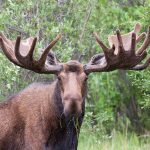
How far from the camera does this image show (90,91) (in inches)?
730

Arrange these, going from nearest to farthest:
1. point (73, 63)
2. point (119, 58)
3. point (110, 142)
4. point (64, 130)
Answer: point (73, 63)
point (64, 130)
point (119, 58)
point (110, 142)

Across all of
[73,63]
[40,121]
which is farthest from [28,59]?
[40,121]

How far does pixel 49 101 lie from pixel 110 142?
3.71 metres

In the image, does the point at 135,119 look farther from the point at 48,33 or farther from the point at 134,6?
the point at 48,33

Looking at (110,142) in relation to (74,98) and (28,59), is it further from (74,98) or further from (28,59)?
(74,98)

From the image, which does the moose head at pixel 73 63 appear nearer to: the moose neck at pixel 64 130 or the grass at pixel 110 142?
the moose neck at pixel 64 130

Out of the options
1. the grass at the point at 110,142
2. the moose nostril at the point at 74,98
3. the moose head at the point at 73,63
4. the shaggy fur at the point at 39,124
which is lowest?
the grass at the point at 110,142

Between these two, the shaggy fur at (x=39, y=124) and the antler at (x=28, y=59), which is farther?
the shaggy fur at (x=39, y=124)

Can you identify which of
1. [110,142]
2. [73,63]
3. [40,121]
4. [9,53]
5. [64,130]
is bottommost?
[110,142]

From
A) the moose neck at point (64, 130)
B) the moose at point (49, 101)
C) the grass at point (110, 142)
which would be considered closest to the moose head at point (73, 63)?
the moose at point (49, 101)

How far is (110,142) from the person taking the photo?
14.1 metres

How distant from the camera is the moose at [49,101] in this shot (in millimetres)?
10234

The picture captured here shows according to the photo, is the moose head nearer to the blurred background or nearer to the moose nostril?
the moose nostril

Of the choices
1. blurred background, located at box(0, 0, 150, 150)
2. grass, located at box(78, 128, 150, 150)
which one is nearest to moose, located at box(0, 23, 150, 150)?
blurred background, located at box(0, 0, 150, 150)
